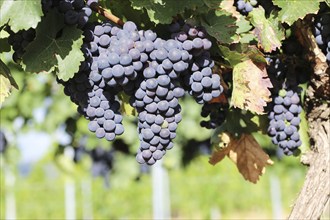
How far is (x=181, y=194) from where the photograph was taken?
10.8 metres

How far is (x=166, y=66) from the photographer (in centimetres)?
153

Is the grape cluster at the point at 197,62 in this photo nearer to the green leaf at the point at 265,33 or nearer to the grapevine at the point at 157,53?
the grapevine at the point at 157,53

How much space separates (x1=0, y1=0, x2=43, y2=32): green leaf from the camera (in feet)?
4.56

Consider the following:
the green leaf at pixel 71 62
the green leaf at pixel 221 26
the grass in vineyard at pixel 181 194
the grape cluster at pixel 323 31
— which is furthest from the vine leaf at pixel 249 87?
the grass in vineyard at pixel 181 194

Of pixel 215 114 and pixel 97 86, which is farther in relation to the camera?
pixel 215 114

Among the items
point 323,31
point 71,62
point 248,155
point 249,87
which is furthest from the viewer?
point 248,155

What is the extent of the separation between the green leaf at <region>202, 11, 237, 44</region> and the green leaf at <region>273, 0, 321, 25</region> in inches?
6.7

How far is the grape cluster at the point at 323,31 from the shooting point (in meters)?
1.87

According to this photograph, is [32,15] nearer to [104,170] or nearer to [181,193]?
[104,170]

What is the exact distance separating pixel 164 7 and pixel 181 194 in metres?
9.40

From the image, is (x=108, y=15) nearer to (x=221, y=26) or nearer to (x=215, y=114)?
(x=221, y=26)

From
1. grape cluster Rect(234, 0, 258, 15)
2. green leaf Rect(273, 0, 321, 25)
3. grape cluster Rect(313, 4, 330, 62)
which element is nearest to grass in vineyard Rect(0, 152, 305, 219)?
grape cluster Rect(313, 4, 330, 62)

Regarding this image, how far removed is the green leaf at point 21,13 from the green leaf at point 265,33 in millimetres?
627

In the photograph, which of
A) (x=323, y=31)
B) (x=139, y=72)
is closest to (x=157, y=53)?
(x=139, y=72)
